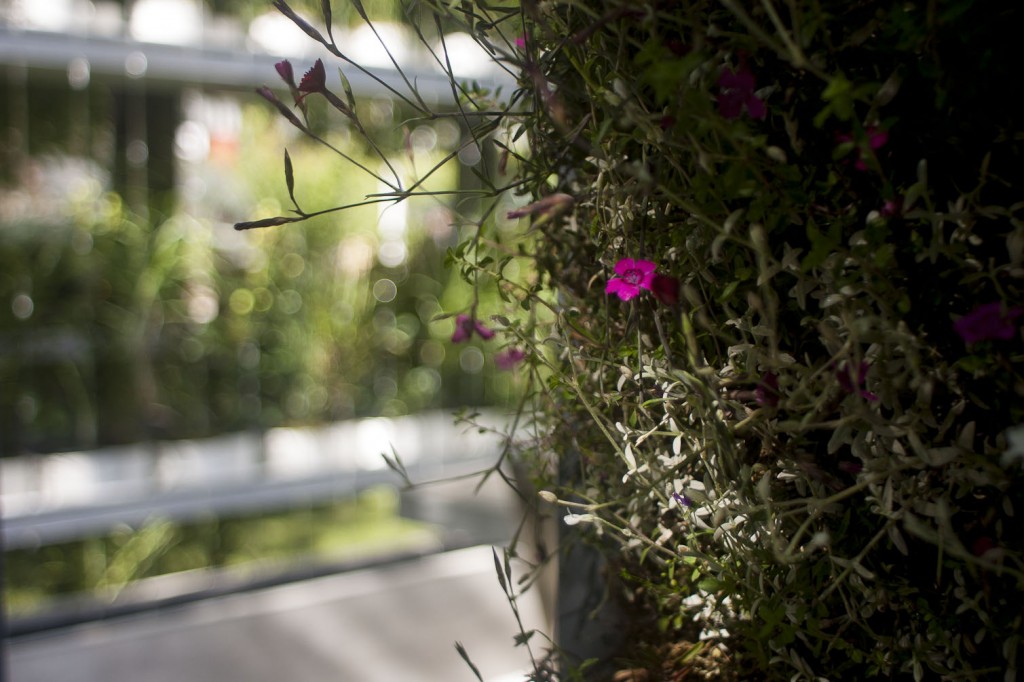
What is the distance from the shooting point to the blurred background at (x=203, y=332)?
7.50ft

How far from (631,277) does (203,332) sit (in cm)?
225

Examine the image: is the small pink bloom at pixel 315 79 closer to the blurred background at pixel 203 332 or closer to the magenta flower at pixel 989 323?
the magenta flower at pixel 989 323

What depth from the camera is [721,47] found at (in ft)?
1.38

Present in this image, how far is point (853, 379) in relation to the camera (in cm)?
A: 38

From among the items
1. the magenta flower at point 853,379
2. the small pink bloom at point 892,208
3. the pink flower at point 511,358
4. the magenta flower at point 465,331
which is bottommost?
the magenta flower at point 853,379

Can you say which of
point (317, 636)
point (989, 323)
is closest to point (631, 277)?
point (989, 323)

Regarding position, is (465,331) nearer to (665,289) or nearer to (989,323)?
(665,289)

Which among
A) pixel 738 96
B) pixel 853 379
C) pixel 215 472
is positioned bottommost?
pixel 215 472

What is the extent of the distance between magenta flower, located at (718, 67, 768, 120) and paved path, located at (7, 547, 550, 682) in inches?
72.7

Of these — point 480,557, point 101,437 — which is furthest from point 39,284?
point 480,557

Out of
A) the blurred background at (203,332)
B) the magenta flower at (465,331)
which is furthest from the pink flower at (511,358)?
the blurred background at (203,332)

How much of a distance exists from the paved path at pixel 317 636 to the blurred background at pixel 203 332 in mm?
17

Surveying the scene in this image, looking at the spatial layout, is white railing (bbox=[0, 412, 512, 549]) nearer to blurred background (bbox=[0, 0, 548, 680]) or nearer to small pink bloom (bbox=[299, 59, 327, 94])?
blurred background (bbox=[0, 0, 548, 680])

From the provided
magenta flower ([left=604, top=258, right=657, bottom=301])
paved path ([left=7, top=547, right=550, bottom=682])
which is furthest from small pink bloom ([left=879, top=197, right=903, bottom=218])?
paved path ([left=7, top=547, right=550, bottom=682])
